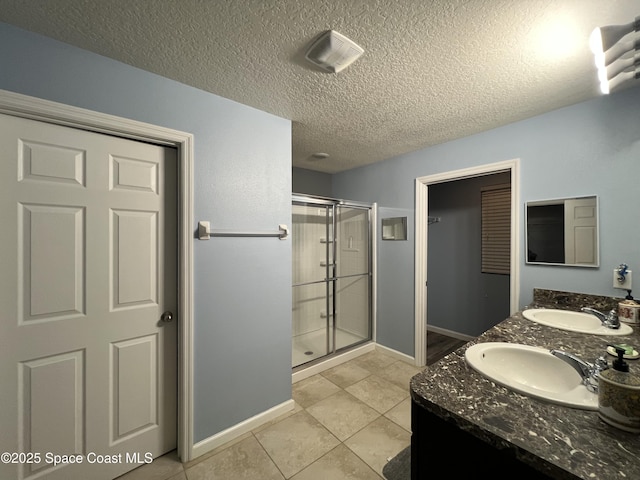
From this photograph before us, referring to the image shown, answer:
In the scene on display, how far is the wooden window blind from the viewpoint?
2.98 metres

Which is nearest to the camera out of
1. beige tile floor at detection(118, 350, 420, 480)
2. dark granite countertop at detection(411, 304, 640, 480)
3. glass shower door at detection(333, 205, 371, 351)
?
dark granite countertop at detection(411, 304, 640, 480)

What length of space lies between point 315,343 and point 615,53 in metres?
3.14

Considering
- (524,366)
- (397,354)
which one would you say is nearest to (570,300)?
(524,366)

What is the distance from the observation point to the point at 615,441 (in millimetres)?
596

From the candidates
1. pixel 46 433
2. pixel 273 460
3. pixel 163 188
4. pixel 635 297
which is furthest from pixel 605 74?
pixel 46 433

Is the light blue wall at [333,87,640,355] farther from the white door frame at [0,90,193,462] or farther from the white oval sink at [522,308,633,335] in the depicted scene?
the white door frame at [0,90,193,462]

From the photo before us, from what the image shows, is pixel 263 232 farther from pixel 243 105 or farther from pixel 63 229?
pixel 63 229

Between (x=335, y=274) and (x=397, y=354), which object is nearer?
(x=397, y=354)

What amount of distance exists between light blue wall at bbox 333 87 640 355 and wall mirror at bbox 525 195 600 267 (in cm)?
4

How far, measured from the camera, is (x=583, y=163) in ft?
5.52

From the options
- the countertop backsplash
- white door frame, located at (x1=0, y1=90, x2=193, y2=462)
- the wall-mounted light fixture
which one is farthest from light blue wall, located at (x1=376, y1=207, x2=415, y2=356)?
white door frame, located at (x1=0, y1=90, x2=193, y2=462)

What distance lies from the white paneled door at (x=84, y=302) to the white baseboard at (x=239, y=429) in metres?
0.20

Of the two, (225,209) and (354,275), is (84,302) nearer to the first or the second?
(225,209)

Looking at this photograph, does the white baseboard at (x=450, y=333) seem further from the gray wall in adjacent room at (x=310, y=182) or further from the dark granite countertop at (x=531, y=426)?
the dark granite countertop at (x=531, y=426)
